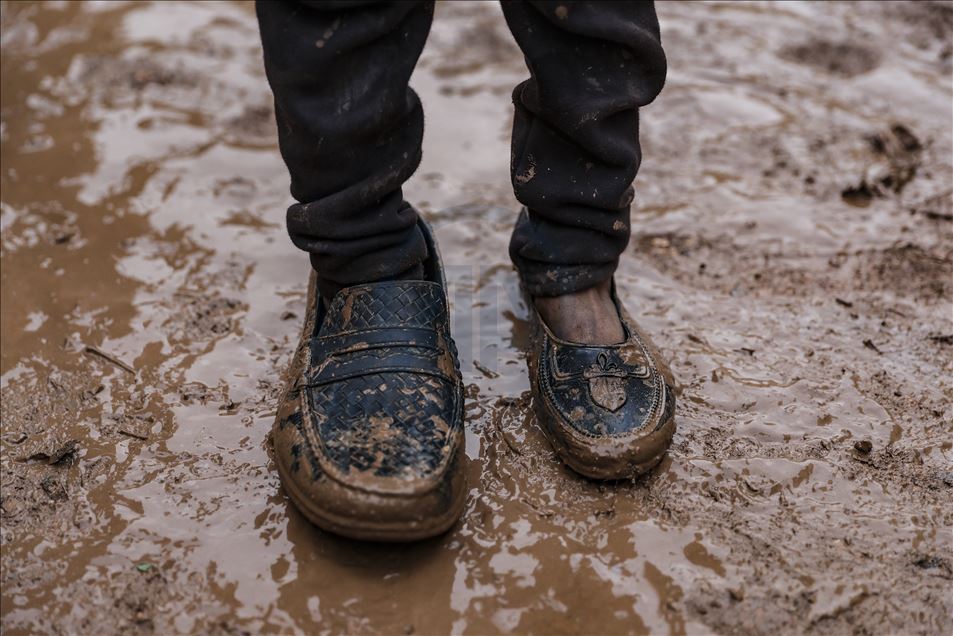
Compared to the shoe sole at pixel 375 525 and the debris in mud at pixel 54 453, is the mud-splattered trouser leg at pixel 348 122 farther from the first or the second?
the debris in mud at pixel 54 453

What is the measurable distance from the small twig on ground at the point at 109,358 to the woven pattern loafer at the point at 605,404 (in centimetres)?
83

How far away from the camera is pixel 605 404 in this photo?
4.72ft

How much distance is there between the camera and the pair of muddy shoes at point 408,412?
1.24 meters

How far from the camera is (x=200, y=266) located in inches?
80.4

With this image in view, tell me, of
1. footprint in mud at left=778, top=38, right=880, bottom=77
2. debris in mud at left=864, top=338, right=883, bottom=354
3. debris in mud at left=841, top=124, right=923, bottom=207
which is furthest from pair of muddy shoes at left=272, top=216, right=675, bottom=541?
footprint in mud at left=778, top=38, right=880, bottom=77

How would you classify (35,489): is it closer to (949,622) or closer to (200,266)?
(200,266)

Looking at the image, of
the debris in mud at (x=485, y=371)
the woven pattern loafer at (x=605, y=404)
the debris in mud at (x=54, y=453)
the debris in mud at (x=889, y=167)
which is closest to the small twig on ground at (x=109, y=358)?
the debris in mud at (x=54, y=453)

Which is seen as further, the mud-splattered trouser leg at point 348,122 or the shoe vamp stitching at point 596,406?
the shoe vamp stitching at point 596,406

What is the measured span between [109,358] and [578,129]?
1.06 m

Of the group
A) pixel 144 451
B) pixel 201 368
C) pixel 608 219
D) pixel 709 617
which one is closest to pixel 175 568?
pixel 144 451

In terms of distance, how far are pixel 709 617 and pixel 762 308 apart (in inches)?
35.4

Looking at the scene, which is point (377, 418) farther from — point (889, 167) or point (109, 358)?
point (889, 167)

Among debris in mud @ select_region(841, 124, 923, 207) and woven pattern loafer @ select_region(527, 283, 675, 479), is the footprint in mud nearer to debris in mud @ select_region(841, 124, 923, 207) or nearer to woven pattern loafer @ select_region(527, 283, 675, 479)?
debris in mud @ select_region(841, 124, 923, 207)

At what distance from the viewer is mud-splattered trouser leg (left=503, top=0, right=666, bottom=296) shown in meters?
1.37
